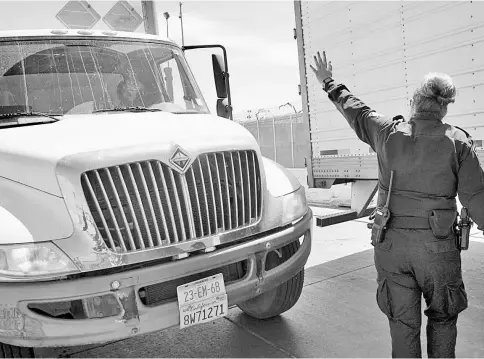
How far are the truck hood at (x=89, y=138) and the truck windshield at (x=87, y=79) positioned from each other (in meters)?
0.24

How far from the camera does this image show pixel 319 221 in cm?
516

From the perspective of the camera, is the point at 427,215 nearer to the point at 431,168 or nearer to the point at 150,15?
the point at 431,168

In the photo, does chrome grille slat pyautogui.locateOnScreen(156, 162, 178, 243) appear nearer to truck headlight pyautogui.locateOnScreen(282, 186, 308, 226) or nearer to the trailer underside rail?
truck headlight pyautogui.locateOnScreen(282, 186, 308, 226)

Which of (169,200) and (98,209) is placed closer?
(98,209)

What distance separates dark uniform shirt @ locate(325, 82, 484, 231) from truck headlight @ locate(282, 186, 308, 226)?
0.71 metres

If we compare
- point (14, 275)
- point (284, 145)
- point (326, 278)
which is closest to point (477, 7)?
point (326, 278)

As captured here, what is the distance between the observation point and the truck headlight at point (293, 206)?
3.10 m

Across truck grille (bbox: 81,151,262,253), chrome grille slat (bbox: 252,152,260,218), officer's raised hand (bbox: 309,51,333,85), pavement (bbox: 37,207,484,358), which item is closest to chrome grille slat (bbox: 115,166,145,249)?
truck grille (bbox: 81,151,262,253)

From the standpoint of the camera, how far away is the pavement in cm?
328

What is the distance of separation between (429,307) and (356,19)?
320cm

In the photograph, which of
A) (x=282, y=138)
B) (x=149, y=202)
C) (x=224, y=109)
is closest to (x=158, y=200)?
(x=149, y=202)

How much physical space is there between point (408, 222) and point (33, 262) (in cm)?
198

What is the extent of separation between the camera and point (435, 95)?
254cm

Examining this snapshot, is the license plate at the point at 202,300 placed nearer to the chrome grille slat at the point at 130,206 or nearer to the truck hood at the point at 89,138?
the chrome grille slat at the point at 130,206
